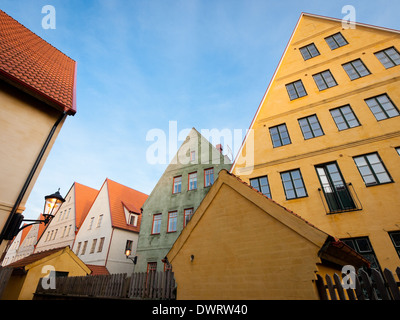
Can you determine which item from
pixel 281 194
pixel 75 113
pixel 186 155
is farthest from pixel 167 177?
pixel 75 113

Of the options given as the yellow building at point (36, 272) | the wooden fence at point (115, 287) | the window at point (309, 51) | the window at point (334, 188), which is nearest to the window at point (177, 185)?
the yellow building at point (36, 272)

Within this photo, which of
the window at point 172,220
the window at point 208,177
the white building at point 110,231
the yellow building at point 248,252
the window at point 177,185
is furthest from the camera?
the white building at point 110,231

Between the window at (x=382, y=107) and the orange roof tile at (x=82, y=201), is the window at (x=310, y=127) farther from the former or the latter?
the orange roof tile at (x=82, y=201)

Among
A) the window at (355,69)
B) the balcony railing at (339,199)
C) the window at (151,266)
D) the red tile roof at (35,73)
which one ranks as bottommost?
the window at (151,266)

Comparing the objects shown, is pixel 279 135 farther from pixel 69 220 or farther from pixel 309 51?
pixel 69 220

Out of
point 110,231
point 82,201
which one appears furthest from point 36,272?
point 82,201

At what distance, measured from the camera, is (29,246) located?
35.0 meters

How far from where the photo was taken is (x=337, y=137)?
35.0 ft

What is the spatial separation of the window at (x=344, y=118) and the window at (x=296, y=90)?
2.43 metres

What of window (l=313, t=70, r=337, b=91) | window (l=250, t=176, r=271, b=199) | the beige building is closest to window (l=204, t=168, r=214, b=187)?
window (l=250, t=176, r=271, b=199)

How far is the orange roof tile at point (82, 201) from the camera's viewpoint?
27737 millimetres

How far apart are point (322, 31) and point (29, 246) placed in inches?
2031

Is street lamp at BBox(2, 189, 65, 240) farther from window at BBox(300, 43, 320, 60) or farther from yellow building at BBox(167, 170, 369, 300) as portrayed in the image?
window at BBox(300, 43, 320, 60)
